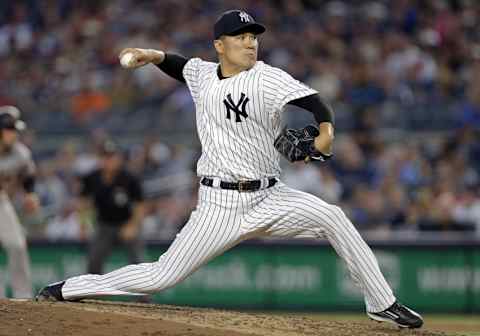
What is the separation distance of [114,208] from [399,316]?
5844mm

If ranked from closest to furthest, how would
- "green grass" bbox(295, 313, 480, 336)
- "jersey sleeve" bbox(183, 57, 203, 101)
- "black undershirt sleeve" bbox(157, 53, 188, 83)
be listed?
"jersey sleeve" bbox(183, 57, 203, 101) < "black undershirt sleeve" bbox(157, 53, 188, 83) < "green grass" bbox(295, 313, 480, 336)

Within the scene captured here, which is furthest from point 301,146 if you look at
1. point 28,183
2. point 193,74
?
point 28,183

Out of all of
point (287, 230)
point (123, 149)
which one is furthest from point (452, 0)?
point (287, 230)

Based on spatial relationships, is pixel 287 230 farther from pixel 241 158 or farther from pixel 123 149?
pixel 123 149

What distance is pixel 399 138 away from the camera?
13.6 m

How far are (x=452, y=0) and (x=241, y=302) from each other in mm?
5993

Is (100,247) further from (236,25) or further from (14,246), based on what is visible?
(236,25)

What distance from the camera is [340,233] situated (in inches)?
242

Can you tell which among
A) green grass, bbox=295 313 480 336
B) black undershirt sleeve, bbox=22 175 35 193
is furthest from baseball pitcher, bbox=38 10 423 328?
green grass, bbox=295 313 480 336

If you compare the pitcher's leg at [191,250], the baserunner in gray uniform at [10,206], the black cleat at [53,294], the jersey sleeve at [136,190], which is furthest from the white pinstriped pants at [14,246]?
the pitcher's leg at [191,250]

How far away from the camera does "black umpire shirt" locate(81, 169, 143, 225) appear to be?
38.0 feet

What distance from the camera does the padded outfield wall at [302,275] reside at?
40.4ft

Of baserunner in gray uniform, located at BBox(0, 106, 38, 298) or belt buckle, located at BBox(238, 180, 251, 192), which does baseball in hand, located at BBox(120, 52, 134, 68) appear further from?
baserunner in gray uniform, located at BBox(0, 106, 38, 298)

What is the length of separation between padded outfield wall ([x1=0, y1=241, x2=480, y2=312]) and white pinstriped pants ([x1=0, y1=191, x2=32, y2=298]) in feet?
9.53
